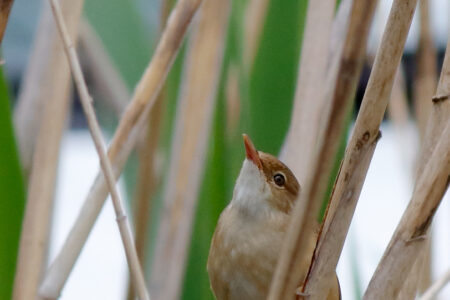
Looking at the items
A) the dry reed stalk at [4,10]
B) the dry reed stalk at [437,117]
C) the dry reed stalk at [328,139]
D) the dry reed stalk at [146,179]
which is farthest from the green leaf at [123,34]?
the dry reed stalk at [328,139]

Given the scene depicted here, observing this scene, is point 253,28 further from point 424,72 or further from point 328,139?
point 328,139

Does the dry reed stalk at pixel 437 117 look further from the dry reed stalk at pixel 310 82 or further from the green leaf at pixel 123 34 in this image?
the green leaf at pixel 123 34

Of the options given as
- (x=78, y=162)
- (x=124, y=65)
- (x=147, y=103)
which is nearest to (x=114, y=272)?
(x=78, y=162)

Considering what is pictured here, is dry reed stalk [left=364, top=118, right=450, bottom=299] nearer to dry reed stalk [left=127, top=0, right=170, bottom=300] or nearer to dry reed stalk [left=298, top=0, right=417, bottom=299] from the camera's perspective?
dry reed stalk [left=298, top=0, right=417, bottom=299]

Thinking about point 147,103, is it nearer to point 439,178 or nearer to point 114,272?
point 439,178

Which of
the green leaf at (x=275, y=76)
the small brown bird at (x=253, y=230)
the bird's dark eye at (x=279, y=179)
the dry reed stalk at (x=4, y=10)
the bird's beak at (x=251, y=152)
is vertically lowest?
the small brown bird at (x=253, y=230)

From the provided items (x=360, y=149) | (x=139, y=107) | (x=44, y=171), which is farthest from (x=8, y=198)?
(x=360, y=149)
